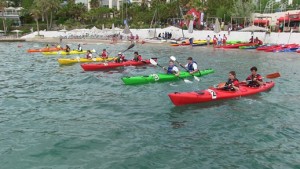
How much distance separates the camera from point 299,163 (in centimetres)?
941

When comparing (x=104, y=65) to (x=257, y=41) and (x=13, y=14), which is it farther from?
(x=13, y=14)

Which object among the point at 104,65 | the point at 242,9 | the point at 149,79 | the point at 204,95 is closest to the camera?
the point at 204,95

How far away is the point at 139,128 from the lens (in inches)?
478

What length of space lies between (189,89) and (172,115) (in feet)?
16.3

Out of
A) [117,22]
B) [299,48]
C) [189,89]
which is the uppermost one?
[117,22]

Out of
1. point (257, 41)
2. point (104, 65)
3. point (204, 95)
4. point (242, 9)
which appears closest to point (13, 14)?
point (242, 9)

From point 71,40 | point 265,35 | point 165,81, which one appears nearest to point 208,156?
point 165,81

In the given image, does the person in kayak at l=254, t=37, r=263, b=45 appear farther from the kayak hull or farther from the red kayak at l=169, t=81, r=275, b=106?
the red kayak at l=169, t=81, r=275, b=106

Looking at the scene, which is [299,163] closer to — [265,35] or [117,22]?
[265,35]

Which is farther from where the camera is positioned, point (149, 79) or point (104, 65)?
point (104, 65)

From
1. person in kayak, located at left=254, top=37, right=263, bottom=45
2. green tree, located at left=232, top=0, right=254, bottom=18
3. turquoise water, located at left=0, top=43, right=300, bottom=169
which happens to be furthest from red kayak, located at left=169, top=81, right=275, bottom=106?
green tree, located at left=232, top=0, right=254, bottom=18

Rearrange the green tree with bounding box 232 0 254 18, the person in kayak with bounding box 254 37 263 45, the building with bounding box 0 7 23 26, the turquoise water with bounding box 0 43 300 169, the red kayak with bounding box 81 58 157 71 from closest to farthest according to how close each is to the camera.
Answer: the turquoise water with bounding box 0 43 300 169
the red kayak with bounding box 81 58 157 71
the person in kayak with bounding box 254 37 263 45
the green tree with bounding box 232 0 254 18
the building with bounding box 0 7 23 26

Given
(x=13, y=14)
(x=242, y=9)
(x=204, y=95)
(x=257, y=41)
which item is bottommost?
(x=204, y=95)

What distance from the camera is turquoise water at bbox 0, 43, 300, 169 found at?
962 cm
